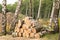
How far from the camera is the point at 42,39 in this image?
12.4 m

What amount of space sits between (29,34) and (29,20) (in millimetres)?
1059

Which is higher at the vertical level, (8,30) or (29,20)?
(29,20)

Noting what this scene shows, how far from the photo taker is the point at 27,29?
13828 millimetres

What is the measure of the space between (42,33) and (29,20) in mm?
1506

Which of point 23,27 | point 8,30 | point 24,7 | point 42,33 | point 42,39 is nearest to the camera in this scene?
point 42,39

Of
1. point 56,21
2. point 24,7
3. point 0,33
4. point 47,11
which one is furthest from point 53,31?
point 24,7

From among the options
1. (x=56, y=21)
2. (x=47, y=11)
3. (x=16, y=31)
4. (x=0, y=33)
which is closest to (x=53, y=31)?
(x=56, y=21)

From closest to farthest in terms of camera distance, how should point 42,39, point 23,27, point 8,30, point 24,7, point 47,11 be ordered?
1. point 42,39
2. point 23,27
3. point 8,30
4. point 47,11
5. point 24,7

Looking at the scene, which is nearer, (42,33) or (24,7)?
(42,33)

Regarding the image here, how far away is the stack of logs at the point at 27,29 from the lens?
13.4 meters

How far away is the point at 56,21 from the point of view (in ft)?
43.4

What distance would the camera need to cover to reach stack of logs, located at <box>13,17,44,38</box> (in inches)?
526

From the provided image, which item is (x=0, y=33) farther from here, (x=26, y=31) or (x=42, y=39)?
(x=42, y=39)

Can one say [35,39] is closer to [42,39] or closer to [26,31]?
[42,39]
